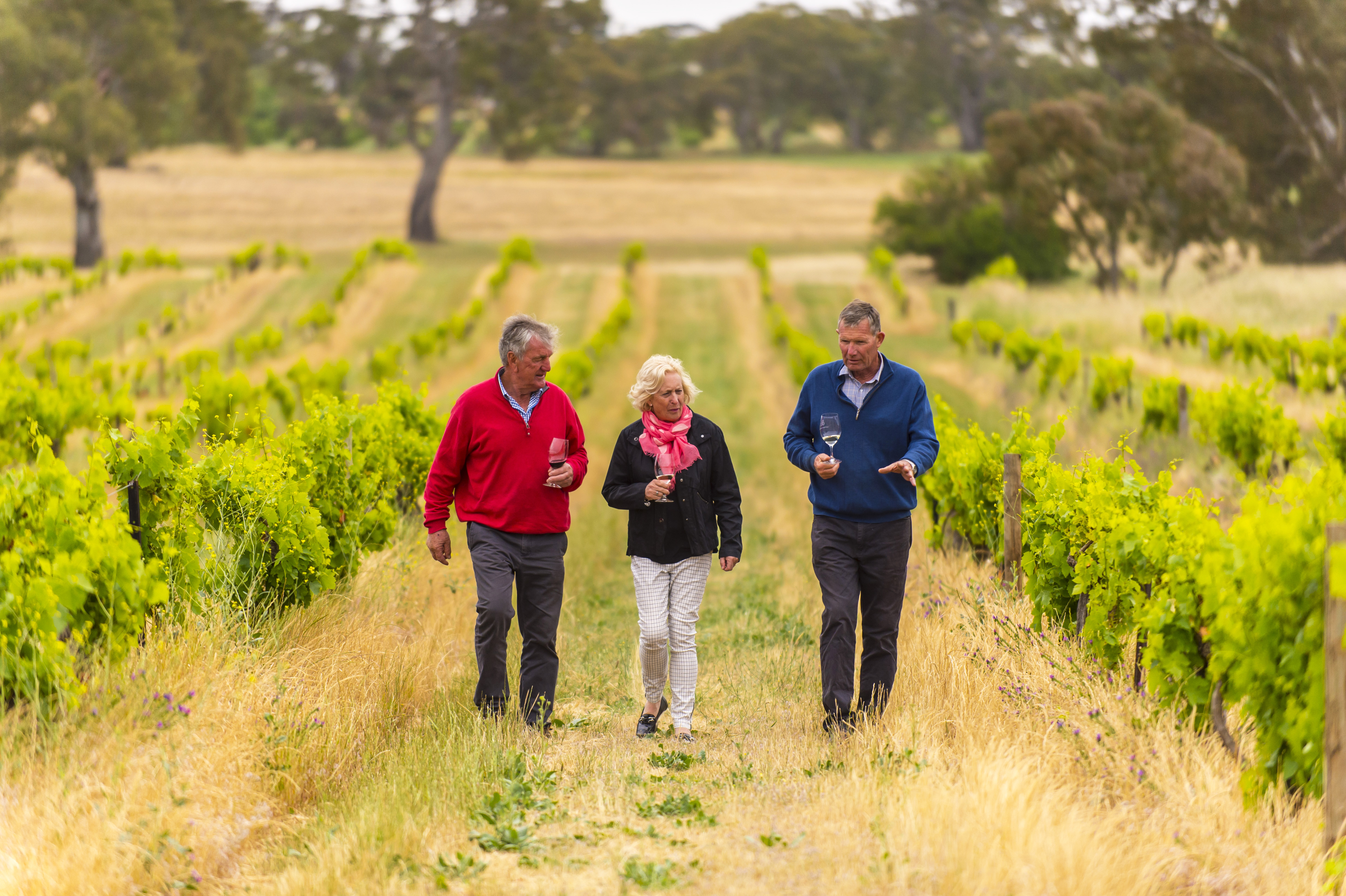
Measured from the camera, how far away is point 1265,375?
20.6 m

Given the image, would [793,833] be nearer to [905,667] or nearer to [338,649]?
[905,667]

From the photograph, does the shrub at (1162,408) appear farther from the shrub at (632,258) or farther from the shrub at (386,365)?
the shrub at (632,258)

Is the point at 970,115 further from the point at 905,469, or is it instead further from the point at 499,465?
the point at 499,465

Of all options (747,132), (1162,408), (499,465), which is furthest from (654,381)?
(747,132)

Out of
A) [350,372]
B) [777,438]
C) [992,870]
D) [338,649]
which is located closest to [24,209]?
[350,372]

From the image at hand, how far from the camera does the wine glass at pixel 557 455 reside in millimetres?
5598

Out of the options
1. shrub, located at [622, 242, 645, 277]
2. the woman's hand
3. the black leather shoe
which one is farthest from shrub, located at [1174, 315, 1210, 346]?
the woman's hand

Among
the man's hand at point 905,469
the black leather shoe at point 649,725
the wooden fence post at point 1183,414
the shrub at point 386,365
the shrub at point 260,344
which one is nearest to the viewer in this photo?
the man's hand at point 905,469

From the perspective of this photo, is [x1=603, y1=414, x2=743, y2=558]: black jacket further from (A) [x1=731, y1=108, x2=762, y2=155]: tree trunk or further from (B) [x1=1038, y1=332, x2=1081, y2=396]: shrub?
(A) [x1=731, y1=108, x2=762, y2=155]: tree trunk

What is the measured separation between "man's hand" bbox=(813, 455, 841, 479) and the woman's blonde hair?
0.62 meters

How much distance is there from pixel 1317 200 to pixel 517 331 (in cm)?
4520

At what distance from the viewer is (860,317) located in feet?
18.1

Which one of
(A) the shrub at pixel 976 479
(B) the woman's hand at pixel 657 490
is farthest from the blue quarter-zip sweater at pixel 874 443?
(A) the shrub at pixel 976 479

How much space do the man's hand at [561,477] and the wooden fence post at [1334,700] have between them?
3.04m
